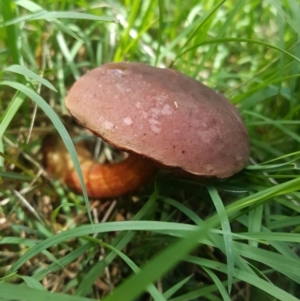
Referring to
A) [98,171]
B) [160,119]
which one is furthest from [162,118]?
[98,171]

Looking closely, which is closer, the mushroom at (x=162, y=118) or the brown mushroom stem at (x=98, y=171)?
the mushroom at (x=162, y=118)

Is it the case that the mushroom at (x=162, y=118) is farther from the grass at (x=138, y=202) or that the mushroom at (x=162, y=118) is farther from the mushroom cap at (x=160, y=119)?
the grass at (x=138, y=202)

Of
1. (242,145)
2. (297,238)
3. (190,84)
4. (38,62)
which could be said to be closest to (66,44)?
(38,62)

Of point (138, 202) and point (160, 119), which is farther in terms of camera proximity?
point (138, 202)

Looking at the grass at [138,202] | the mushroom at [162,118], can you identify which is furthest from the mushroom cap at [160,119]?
the grass at [138,202]

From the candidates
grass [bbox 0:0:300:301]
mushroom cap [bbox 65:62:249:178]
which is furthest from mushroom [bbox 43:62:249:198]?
grass [bbox 0:0:300:301]

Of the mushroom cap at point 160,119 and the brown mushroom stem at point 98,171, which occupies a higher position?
the mushroom cap at point 160,119

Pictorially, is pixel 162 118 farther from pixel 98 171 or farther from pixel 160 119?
pixel 98 171
